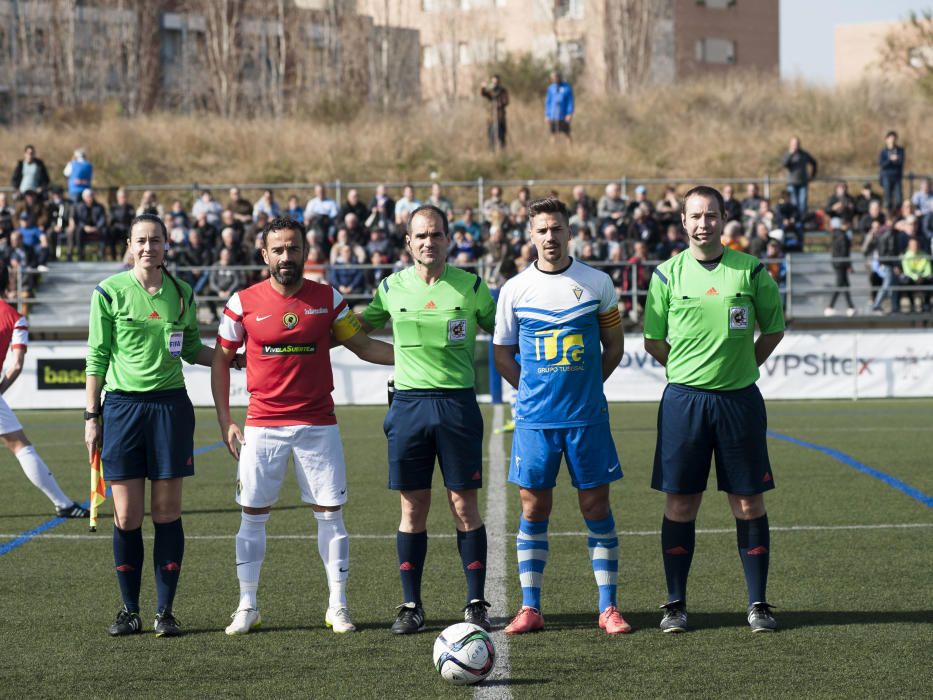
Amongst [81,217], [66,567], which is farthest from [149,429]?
[81,217]

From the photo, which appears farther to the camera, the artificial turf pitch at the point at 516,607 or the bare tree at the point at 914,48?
the bare tree at the point at 914,48

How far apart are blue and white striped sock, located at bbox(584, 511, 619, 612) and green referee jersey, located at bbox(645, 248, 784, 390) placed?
753 mm

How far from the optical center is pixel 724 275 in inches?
240

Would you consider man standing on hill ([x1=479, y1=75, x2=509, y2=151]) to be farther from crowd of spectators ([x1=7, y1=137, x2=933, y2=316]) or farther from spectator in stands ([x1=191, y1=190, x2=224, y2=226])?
spectator in stands ([x1=191, y1=190, x2=224, y2=226])

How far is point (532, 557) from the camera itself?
6.18 m

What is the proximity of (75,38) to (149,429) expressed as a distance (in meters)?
43.4

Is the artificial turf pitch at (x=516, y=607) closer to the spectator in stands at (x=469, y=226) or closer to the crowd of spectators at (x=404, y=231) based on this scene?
the crowd of spectators at (x=404, y=231)

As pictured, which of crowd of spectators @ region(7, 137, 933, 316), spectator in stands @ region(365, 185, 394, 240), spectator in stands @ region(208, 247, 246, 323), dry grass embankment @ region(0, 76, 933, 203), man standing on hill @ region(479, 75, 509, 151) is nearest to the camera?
crowd of spectators @ region(7, 137, 933, 316)

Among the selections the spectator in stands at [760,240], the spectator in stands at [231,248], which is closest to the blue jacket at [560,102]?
the spectator in stands at [760,240]

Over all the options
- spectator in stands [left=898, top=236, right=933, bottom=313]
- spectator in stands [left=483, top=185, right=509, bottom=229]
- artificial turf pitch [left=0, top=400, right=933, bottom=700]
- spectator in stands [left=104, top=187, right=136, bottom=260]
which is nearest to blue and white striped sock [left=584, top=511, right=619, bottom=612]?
artificial turf pitch [left=0, top=400, right=933, bottom=700]

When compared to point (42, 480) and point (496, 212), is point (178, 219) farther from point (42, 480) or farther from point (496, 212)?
point (42, 480)

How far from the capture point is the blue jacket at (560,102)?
3288 centimetres

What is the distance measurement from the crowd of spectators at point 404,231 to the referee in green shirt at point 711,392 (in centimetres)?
1473

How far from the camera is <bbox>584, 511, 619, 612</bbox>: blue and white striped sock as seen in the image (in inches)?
242
